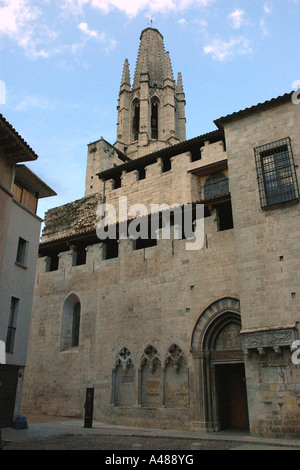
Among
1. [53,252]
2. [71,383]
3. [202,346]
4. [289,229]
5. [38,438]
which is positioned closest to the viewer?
[38,438]

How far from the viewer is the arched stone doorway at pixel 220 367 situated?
15570 mm

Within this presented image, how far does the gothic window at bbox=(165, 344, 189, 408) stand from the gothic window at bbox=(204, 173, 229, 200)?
1081 cm

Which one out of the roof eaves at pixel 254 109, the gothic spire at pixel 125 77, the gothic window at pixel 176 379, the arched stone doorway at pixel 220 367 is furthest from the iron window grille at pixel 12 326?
the gothic spire at pixel 125 77

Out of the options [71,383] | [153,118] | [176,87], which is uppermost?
[176,87]

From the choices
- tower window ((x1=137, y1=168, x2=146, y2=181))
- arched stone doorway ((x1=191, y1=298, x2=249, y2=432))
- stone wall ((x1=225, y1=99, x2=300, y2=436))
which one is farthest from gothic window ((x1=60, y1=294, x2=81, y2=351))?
stone wall ((x1=225, y1=99, x2=300, y2=436))

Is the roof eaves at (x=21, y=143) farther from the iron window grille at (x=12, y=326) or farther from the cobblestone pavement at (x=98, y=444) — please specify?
the cobblestone pavement at (x=98, y=444)

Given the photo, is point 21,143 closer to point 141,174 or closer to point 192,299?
point 192,299

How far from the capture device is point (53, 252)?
957 inches

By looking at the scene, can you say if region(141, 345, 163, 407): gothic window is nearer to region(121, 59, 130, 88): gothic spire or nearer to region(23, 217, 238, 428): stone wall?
region(23, 217, 238, 428): stone wall

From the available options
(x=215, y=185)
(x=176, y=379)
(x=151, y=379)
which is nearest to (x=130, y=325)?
(x=151, y=379)

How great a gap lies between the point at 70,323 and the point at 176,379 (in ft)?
24.9

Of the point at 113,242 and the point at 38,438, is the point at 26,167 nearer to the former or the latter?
the point at 113,242
